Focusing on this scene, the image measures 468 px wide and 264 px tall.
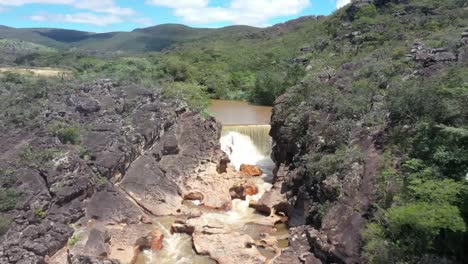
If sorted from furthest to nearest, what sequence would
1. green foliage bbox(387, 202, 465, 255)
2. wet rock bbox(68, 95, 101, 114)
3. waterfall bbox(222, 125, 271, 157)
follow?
waterfall bbox(222, 125, 271, 157)
wet rock bbox(68, 95, 101, 114)
green foliage bbox(387, 202, 465, 255)

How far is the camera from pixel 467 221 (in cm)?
1045

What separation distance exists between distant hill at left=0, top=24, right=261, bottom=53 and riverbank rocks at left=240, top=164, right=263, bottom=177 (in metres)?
97.7

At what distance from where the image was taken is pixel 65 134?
786 inches

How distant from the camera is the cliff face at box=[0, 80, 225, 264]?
1591cm

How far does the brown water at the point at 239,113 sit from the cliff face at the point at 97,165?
7.74 m

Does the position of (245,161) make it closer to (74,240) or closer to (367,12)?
(74,240)

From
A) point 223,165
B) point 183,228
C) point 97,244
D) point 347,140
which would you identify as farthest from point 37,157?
point 347,140

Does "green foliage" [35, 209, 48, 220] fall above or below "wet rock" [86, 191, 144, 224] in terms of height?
above

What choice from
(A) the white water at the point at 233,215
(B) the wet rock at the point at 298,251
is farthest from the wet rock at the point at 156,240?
(B) the wet rock at the point at 298,251

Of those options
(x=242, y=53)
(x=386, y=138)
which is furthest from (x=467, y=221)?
(x=242, y=53)

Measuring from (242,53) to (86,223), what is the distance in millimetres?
49234

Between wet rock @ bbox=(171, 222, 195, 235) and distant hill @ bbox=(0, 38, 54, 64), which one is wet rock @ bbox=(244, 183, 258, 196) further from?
distant hill @ bbox=(0, 38, 54, 64)

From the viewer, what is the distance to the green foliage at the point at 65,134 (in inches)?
785

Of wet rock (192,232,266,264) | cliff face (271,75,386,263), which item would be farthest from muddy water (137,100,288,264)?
cliff face (271,75,386,263)
